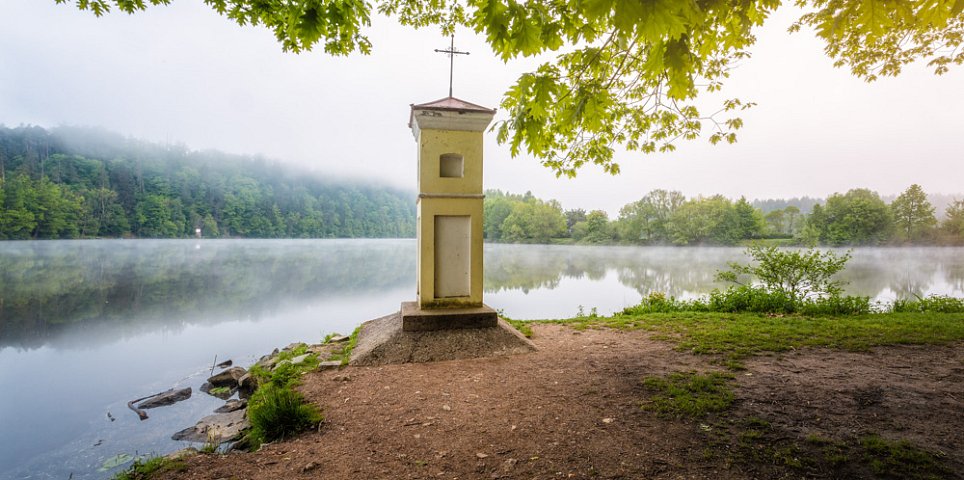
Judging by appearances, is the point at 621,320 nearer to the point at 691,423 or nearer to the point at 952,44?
the point at 691,423

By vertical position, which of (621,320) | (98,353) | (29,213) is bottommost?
(98,353)

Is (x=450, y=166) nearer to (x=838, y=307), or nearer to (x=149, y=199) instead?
(x=838, y=307)

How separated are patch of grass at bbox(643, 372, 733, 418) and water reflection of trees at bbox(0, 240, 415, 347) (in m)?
16.5

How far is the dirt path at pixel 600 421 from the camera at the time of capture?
9.39 feet

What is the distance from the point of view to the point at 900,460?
8.58 ft

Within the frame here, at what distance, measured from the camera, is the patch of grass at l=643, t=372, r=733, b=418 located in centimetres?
364

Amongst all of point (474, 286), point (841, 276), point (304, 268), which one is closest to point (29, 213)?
point (304, 268)

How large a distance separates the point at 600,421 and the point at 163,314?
18997mm

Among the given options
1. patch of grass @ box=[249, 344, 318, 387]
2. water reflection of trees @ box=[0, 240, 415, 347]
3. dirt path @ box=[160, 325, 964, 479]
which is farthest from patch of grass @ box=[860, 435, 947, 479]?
water reflection of trees @ box=[0, 240, 415, 347]

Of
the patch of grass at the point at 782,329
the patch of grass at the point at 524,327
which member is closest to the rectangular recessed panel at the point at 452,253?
the patch of grass at the point at 524,327

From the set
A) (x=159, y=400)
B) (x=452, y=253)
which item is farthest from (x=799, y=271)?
(x=159, y=400)

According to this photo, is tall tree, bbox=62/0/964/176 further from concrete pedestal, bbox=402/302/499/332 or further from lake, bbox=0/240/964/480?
lake, bbox=0/240/964/480

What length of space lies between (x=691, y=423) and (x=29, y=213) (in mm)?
61367

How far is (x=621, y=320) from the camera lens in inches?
344
